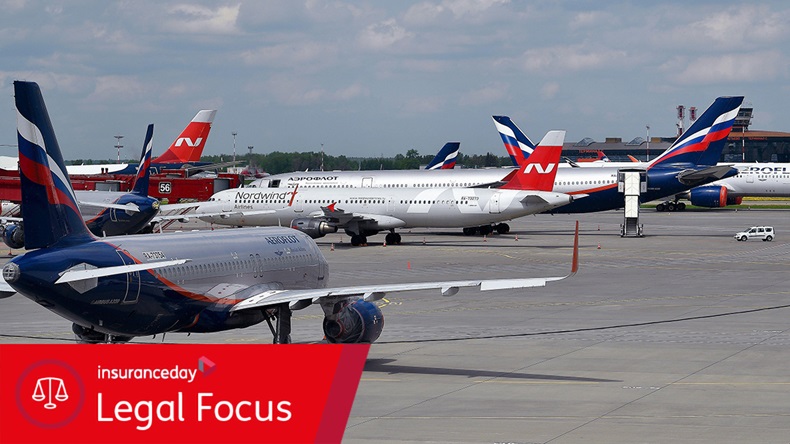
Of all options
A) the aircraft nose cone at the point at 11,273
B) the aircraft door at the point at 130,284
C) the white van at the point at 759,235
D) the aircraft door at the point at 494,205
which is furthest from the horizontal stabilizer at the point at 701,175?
the aircraft nose cone at the point at 11,273

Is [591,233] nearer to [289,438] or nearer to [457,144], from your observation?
[457,144]

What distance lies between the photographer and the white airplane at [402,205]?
78062 millimetres

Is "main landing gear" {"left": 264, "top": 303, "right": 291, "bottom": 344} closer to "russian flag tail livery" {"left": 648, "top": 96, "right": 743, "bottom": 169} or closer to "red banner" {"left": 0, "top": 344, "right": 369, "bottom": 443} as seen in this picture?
"red banner" {"left": 0, "top": 344, "right": 369, "bottom": 443}

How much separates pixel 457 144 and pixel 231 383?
120 m

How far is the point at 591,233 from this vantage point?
93.9m

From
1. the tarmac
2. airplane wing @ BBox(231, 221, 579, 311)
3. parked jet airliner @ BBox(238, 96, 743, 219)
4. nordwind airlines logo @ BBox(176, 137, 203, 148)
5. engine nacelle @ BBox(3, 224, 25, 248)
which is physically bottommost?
the tarmac

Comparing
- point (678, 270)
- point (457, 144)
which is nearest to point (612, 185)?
point (678, 270)

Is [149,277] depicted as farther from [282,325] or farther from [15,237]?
[15,237]

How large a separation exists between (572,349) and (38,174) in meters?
16.3

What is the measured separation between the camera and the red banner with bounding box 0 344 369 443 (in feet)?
41.9

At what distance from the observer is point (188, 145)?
128 meters

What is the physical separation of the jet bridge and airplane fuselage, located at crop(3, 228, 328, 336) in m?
57.1

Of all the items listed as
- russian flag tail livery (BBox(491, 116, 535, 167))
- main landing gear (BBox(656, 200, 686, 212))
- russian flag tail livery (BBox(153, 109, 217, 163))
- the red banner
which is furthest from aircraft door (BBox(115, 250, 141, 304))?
main landing gear (BBox(656, 200, 686, 212))

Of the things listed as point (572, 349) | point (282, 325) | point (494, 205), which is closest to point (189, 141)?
point (494, 205)
